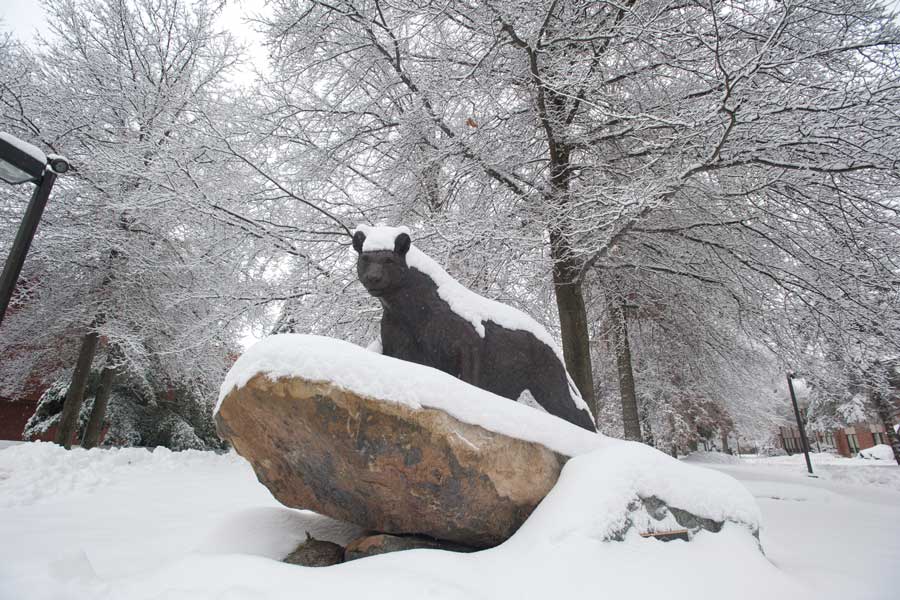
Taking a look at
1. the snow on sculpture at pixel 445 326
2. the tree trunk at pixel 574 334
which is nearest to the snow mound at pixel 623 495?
the snow on sculpture at pixel 445 326

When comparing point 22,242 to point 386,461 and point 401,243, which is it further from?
point 386,461

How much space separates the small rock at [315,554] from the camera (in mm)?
3066

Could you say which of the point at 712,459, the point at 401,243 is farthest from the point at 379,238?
the point at 712,459

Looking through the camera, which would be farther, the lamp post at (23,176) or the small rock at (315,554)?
the lamp post at (23,176)

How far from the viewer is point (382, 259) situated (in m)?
3.20

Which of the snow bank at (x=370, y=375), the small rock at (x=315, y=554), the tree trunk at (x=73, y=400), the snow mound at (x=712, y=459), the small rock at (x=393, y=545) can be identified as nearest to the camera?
the snow bank at (x=370, y=375)

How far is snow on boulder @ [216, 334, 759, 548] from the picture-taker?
2448 millimetres

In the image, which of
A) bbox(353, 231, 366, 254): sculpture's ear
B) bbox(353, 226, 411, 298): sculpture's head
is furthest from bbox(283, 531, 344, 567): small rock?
bbox(353, 231, 366, 254): sculpture's ear

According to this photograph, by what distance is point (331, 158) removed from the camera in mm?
7828

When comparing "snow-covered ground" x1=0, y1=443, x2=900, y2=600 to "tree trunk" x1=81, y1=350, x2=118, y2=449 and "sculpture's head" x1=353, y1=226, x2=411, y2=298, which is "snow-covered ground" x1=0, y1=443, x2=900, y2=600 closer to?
"sculpture's head" x1=353, y1=226, x2=411, y2=298

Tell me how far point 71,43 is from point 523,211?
37.7 feet

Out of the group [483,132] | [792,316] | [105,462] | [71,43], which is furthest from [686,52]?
[71,43]

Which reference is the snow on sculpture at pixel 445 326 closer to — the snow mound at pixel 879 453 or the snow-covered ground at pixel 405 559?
the snow-covered ground at pixel 405 559

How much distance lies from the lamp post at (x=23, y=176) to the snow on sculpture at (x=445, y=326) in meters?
2.46
